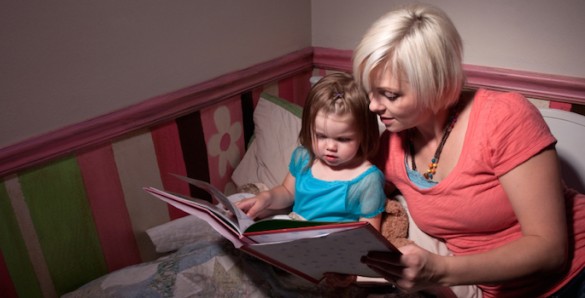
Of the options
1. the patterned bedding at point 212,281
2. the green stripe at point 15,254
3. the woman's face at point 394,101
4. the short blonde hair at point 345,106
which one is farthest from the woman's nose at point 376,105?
the green stripe at point 15,254

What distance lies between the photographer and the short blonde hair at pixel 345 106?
4.10 feet

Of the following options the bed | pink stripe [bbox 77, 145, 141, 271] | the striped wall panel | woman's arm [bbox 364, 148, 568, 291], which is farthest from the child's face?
pink stripe [bbox 77, 145, 141, 271]

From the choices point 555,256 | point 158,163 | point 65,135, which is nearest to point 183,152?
point 158,163

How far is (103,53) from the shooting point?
4.29 ft

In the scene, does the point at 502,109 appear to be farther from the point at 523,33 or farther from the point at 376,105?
the point at 523,33

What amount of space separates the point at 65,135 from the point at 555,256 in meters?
1.17

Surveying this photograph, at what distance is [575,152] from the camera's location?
1402 millimetres

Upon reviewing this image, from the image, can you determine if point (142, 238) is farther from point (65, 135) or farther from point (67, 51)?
point (67, 51)

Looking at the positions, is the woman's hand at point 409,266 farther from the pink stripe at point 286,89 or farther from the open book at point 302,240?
the pink stripe at point 286,89

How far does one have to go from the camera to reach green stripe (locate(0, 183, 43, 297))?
4.05 ft

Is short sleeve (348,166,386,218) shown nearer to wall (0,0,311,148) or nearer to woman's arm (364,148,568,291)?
woman's arm (364,148,568,291)

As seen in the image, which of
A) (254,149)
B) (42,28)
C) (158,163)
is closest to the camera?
(42,28)

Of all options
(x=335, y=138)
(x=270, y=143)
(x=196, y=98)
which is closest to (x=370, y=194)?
(x=335, y=138)

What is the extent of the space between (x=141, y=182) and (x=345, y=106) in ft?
2.21
